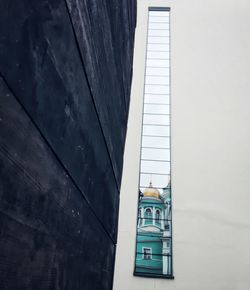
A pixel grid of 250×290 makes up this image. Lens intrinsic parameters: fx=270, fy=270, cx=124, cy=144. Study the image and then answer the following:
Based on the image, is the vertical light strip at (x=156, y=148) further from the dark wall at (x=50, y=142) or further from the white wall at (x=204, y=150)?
the dark wall at (x=50, y=142)

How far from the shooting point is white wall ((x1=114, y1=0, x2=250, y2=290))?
533 centimetres

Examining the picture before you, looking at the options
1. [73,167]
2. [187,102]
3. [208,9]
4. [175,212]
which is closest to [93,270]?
[73,167]

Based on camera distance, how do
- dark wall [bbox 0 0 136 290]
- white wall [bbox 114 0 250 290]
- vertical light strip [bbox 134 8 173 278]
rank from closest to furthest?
1. dark wall [bbox 0 0 136 290]
2. white wall [bbox 114 0 250 290]
3. vertical light strip [bbox 134 8 173 278]

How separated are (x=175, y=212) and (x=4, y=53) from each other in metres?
5.83

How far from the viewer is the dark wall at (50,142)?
0.36m

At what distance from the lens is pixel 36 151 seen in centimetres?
43

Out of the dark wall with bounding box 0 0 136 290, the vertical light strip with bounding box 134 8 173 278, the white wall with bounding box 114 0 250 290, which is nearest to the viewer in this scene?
the dark wall with bounding box 0 0 136 290

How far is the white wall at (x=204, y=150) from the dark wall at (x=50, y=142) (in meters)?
5.06

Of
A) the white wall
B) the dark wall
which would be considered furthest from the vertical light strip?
the dark wall

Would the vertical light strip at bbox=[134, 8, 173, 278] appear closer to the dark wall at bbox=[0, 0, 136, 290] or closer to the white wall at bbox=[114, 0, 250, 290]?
the white wall at bbox=[114, 0, 250, 290]

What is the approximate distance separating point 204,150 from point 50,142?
20.5 feet

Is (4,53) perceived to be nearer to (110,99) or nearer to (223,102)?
(110,99)

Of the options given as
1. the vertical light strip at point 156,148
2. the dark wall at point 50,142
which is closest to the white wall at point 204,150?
the vertical light strip at point 156,148

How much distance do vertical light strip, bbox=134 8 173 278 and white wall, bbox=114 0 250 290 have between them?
0.64 feet
